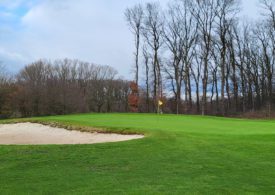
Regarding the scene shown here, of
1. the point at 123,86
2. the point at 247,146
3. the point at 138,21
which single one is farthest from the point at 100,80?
the point at 247,146

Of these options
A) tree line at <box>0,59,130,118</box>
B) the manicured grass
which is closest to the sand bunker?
the manicured grass

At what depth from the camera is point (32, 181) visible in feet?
27.4

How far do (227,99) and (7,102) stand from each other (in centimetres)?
3093

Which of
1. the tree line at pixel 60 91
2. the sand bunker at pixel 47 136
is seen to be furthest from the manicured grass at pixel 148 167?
the tree line at pixel 60 91

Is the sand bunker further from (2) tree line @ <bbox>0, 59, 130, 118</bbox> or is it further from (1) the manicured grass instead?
(2) tree line @ <bbox>0, 59, 130, 118</bbox>

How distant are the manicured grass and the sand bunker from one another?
3.30 m

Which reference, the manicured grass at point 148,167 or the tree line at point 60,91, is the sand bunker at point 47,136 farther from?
the tree line at point 60,91

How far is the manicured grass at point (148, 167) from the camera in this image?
305 inches

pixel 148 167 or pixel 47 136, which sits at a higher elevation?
pixel 47 136

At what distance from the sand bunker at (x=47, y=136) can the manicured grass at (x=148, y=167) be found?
3303 millimetres

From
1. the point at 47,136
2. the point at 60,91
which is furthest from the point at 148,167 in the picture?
the point at 60,91

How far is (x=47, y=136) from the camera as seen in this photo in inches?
784

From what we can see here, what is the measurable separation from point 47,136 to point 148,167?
11108 mm

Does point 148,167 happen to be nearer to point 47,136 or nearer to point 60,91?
point 47,136
